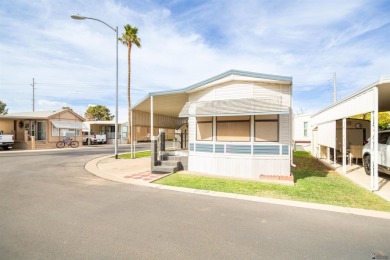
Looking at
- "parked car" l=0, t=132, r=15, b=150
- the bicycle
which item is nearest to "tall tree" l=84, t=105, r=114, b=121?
the bicycle

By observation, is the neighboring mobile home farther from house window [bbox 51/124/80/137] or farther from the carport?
the carport

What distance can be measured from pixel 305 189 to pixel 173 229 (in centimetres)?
502

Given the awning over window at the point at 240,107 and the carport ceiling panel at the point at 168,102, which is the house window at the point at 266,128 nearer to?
the awning over window at the point at 240,107

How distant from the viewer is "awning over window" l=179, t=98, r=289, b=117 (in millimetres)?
7664

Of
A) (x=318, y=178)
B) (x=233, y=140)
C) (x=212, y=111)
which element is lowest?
(x=318, y=178)

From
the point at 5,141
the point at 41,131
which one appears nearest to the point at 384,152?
the point at 5,141

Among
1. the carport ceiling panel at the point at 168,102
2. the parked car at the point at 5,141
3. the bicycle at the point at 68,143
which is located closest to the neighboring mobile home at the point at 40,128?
the bicycle at the point at 68,143

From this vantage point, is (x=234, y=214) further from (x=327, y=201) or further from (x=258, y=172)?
(x=258, y=172)

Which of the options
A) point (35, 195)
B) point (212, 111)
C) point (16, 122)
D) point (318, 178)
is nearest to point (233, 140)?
point (212, 111)

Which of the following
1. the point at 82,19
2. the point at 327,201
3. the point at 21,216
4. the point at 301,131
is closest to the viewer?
the point at 21,216

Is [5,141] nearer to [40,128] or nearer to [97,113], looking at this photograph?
[40,128]

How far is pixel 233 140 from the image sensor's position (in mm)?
8898

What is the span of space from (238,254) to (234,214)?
5.28 feet

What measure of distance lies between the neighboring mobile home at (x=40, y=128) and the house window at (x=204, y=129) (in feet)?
68.8
